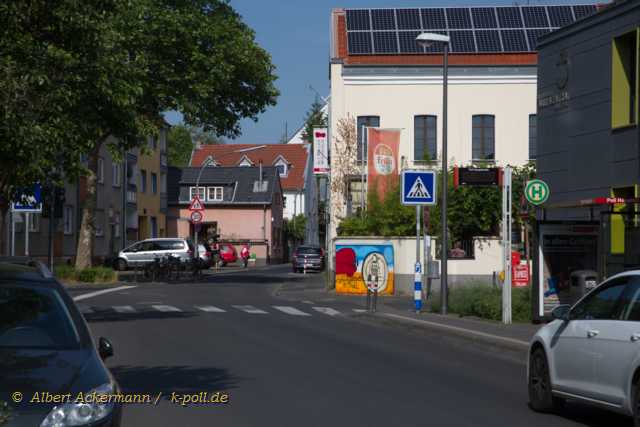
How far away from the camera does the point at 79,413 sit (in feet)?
19.7

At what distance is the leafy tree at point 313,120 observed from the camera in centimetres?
10338

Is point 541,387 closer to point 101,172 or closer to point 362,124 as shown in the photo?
point 362,124

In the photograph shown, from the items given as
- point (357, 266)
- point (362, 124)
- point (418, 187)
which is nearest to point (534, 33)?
point (362, 124)

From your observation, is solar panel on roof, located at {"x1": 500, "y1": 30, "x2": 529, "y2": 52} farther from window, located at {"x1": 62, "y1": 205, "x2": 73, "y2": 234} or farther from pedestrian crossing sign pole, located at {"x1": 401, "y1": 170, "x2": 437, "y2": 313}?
window, located at {"x1": 62, "y1": 205, "x2": 73, "y2": 234}

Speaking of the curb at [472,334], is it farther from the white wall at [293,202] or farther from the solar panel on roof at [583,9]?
the white wall at [293,202]

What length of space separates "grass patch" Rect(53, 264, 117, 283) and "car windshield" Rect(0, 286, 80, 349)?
32.1 meters

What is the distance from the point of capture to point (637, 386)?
8.43 metres

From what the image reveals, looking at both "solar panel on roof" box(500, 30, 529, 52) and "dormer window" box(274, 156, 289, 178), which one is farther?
"dormer window" box(274, 156, 289, 178)

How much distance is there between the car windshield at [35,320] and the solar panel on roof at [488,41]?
37988 millimetres

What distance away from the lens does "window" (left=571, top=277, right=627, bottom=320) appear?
9297 millimetres

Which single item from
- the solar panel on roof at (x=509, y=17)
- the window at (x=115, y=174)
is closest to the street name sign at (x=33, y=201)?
the solar panel on roof at (x=509, y=17)

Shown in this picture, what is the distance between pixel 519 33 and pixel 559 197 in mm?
23354

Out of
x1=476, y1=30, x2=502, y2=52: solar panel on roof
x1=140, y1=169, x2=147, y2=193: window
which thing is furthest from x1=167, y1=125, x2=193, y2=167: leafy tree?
x1=476, y1=30, x2=502, y2=52: solar panel on roof

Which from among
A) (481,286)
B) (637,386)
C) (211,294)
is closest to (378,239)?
(211,294)
